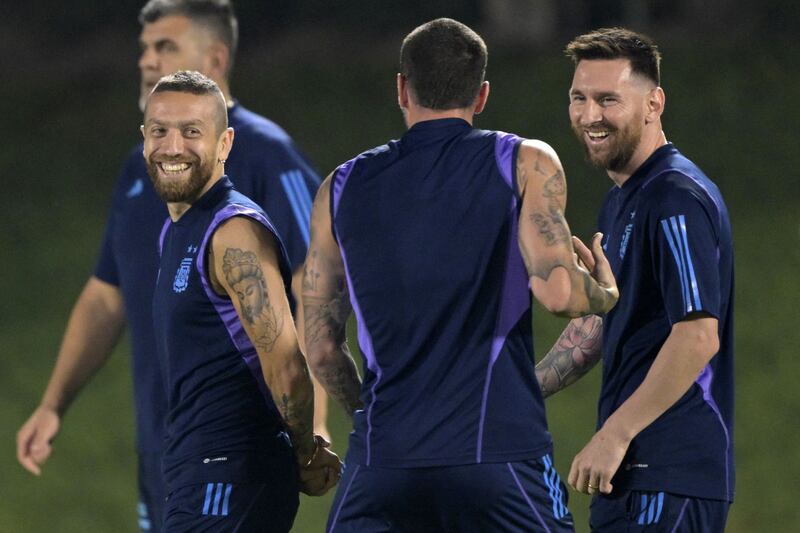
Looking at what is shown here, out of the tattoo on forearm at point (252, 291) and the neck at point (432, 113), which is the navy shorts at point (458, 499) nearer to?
the tattoo on forearm at point (252, 291)

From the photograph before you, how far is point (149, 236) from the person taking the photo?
18.3 ft

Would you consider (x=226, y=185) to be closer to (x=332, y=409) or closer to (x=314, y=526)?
(x=314, y=526)

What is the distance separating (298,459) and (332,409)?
5.56 meters

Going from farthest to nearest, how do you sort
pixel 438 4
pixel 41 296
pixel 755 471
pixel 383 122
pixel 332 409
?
pixel 438 4 < pixel 383 122 < pixel 41 296 < pixel 332 409 < pixel 755 471

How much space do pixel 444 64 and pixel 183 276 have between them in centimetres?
95

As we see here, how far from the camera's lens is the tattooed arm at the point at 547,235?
381 cm

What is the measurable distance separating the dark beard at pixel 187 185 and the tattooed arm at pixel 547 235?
1007 millimetres

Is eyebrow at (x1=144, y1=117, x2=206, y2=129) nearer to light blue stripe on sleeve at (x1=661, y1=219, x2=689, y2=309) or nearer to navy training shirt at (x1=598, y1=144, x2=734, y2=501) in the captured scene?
navy training shirt at (x1=598, y1=144, x2=734, y2=501)

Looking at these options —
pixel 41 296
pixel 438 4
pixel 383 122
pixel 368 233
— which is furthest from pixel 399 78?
pixel 438 4

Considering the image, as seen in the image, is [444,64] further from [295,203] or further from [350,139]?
[350,139]

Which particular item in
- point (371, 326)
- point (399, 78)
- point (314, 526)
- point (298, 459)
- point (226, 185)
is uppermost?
point (399, 78)

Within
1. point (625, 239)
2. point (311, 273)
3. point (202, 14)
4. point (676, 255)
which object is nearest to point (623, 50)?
point (625, 239)

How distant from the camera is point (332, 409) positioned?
10.0m

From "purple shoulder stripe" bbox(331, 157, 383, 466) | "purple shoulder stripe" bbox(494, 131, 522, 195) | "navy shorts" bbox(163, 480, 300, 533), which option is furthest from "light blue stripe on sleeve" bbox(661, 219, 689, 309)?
"navy shorts" bbox(163, 480, 300, 533)
